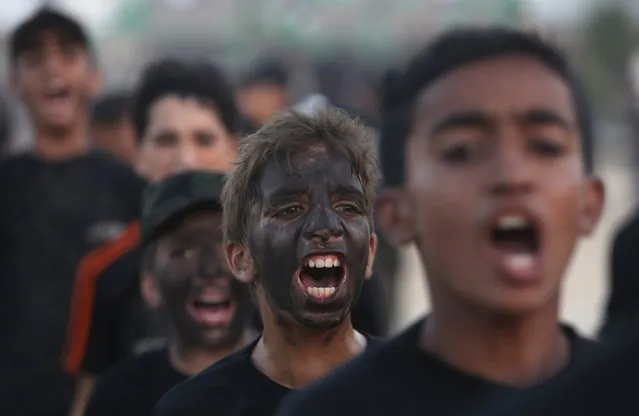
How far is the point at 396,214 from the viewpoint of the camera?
9.87 feet

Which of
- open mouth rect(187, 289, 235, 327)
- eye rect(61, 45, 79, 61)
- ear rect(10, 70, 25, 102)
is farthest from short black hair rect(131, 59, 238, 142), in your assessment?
open mouth rect(187, 289, 235, 327)

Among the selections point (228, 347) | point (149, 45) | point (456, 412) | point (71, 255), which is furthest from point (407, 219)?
point (149, 45)

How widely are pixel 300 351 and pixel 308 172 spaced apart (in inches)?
17.3

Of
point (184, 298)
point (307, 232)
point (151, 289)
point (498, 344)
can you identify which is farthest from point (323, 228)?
point (151, 289)

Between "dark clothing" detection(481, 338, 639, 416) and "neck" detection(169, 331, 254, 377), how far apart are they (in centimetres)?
285

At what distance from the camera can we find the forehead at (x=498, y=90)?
285 cm

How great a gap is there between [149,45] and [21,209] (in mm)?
63492

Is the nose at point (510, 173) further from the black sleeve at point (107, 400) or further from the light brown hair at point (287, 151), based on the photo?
the black sleeve at point (107, 400)

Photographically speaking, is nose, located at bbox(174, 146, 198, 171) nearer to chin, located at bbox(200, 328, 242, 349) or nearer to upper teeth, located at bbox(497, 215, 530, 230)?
chin, located at bbox(200, 328, 242, 349)

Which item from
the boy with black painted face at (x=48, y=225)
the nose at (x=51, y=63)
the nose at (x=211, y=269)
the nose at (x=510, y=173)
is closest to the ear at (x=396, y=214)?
the nose at (x=510, y=173)

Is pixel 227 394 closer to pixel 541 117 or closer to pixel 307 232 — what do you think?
pixel 307 232

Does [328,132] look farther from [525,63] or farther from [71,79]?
[71,79]

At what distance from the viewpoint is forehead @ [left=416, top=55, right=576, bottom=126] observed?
2850mm

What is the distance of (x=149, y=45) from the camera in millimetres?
69812
